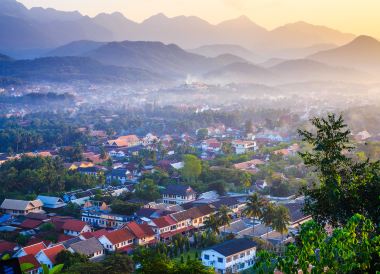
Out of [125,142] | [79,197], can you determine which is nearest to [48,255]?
[79,197]

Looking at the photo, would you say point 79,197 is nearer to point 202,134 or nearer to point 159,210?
point 159,210

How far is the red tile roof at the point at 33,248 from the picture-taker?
17.4 meters

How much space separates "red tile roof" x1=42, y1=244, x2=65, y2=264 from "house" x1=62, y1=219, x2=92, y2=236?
3020mm

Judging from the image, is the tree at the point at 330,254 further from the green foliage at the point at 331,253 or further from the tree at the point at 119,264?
the tree at the point at 119,264

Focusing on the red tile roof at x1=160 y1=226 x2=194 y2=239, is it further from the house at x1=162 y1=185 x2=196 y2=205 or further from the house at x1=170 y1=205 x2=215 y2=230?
the house at x1=162 y1=185 x2=196 y2=205

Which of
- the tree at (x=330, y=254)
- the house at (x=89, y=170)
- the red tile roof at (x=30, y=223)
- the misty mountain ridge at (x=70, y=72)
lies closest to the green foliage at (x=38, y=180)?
the house at (x=89, y=170)

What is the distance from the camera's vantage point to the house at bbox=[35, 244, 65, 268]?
16.7m

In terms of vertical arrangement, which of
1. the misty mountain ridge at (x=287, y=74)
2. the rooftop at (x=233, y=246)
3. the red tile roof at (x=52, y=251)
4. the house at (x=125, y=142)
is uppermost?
the misty mountain ridge at (x=287, y=74)

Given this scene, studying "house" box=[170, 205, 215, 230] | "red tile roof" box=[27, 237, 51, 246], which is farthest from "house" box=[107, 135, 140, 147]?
"red tile roof" box=[27, 237, 51, 246]

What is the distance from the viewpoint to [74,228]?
68.0 feet

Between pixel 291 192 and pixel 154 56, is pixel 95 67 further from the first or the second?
pixel 291 192

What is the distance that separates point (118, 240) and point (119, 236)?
0.83ft

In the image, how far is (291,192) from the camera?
91.4 ft

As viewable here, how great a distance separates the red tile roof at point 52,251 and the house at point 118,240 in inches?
Answer: 76.9
